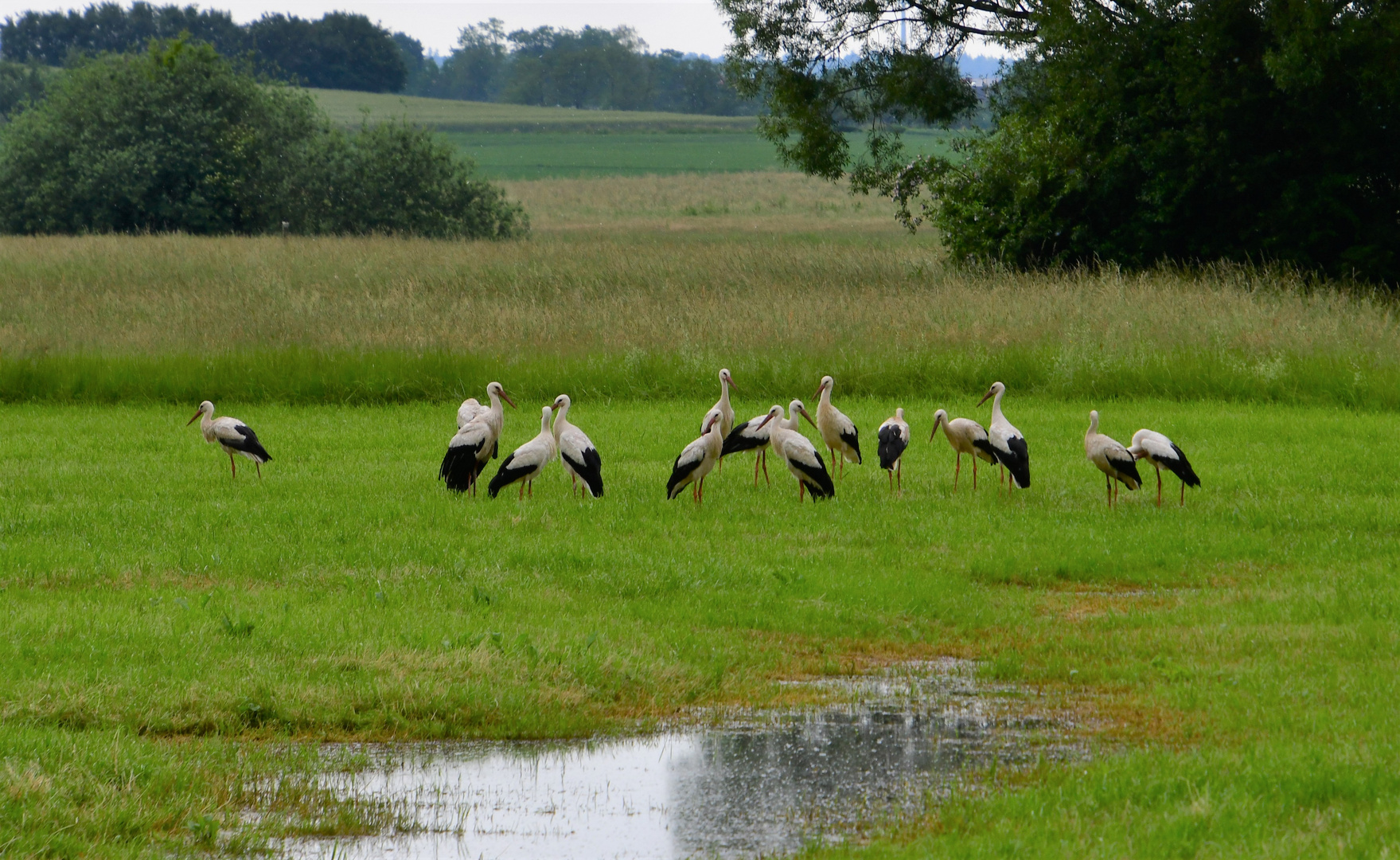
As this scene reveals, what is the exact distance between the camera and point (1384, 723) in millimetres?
6078

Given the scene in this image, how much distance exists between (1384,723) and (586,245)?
33901mm

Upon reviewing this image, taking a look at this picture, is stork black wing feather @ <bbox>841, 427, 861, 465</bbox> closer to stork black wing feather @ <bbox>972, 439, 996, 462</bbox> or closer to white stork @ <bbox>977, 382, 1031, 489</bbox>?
stork black wing feather @ <bbox>972, 439, 996, 462</bbox>

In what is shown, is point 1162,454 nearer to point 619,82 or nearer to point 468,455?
point 468,455

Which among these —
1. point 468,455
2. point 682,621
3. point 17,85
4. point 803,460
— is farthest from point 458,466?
point 17,85

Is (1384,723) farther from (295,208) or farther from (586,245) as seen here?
(295,208)

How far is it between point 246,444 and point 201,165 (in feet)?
116

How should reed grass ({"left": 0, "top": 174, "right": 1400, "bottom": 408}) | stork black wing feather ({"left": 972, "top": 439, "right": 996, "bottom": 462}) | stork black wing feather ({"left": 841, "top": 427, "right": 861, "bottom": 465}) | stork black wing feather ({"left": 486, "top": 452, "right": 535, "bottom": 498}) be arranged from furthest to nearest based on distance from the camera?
reed grass ({"left": 0, "top": 174, "right": 1400, "bottom": 408})
stork black wing feather ({"left": 841, "top": 427, "right": 861, "bottom": 465})
stork black wing feather ({"left": 972, "top": 439, "right": 996, "bottom": 462})
stork black wing feather ({"left": 486, "top": 452, "right": 535, "bottom": 498})

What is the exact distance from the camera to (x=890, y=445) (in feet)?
37.5

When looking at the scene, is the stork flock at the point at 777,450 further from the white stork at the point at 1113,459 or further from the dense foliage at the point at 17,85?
the dense foliage at the point at 17,85

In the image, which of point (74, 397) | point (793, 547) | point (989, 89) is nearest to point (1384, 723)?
point (793, 547)

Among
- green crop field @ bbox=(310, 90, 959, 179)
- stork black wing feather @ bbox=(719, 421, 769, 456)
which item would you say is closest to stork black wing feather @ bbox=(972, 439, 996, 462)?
stork black wing feather @ bbox=(719, 421, 769, 456)

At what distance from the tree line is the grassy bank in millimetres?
41792

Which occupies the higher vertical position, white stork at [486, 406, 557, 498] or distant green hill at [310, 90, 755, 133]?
distant green hill at [310, 90, 755, 133]

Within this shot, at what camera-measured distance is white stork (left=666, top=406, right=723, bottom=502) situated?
11.2 m
